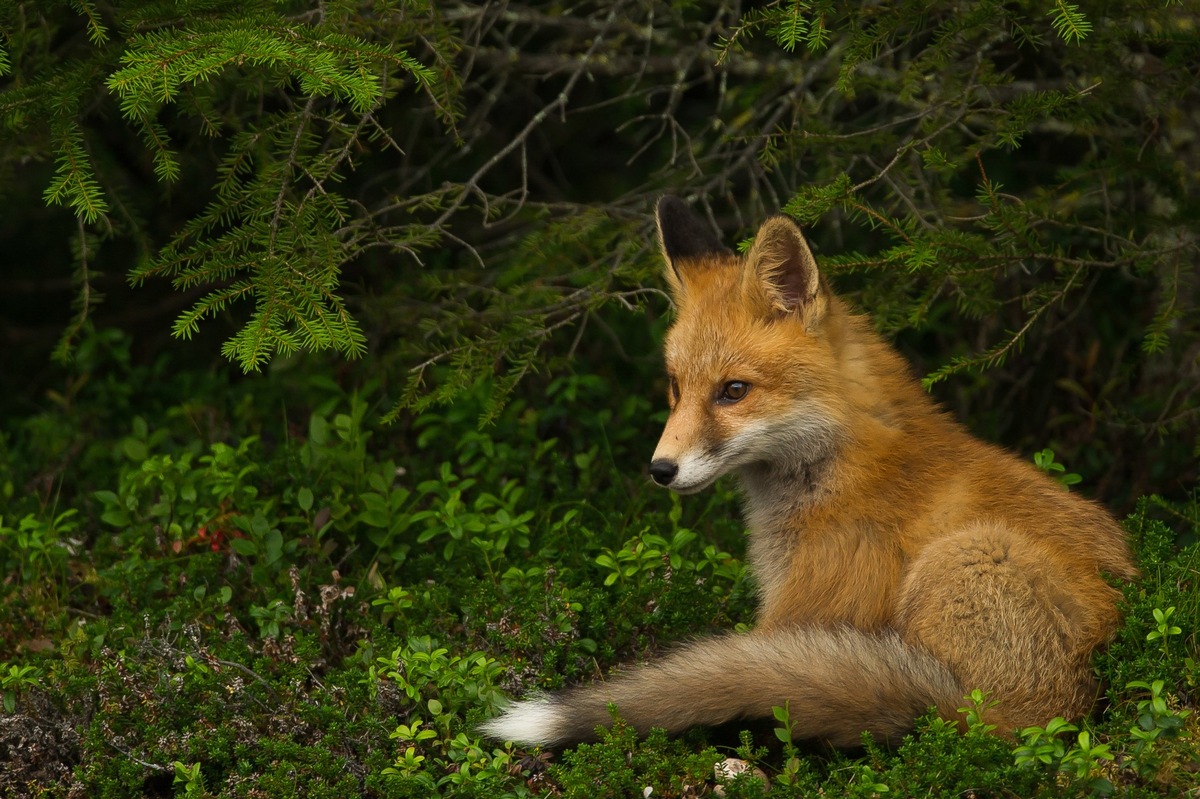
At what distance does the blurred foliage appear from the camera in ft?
12.4

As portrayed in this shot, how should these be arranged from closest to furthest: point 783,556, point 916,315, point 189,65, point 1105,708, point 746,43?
point 189,65 → point 1105,708 → point 783,556 → point 916,315 → point 746,43

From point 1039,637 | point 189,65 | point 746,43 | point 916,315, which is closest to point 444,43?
point 189,65

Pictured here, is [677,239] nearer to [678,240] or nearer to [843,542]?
[678,240]

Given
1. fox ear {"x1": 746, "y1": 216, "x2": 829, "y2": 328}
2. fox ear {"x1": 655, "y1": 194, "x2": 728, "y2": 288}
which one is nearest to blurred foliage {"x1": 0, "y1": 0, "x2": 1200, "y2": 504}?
fox ear {"x1": 746, "y1": 216, "x2": 829, "y2": 328}

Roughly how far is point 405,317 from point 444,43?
1.53 m

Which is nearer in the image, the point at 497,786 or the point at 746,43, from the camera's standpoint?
the point at 497,786

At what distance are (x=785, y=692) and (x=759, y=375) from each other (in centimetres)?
106

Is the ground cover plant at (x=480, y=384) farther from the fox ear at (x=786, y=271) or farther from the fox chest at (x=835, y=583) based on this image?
the fox chest at (x=835, y=583)

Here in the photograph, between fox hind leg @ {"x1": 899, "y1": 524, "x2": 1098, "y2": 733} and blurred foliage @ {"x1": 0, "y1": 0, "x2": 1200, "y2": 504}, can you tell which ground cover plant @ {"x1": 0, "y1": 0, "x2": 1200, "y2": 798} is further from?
fox hind leg @ {"x1": 899, "y1": 524, "x2": 1098, "y2": 733}

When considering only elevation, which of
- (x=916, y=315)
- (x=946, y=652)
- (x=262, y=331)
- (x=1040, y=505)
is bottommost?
(x=946, y=652)

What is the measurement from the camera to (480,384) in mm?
5770

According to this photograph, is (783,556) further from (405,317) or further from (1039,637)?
(405,317)

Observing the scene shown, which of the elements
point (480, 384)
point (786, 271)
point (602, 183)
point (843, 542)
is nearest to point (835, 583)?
point (843, 542)

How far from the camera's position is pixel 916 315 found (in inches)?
169
